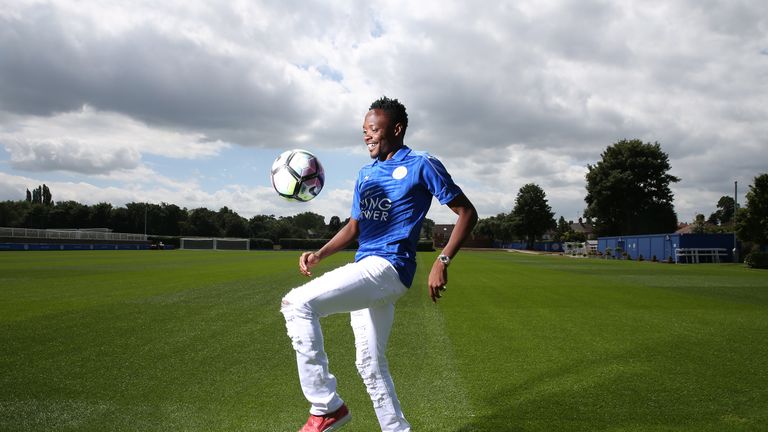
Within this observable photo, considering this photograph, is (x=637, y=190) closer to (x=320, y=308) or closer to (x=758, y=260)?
(x=758, y=260)

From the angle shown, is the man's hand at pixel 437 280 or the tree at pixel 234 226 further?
the tree at pixel 234 226

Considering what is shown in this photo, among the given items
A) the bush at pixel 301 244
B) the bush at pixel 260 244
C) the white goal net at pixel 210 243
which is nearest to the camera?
the white goal net at pixel 210 243

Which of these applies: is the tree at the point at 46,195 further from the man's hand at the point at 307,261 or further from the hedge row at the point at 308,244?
the man's hand at the point at 307,261

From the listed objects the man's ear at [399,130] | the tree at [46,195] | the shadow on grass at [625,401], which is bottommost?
the shadow on grass at [625,401]

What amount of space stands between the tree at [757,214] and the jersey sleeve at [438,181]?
151ft

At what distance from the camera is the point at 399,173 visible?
3.72m

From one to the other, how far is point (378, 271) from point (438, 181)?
739 millimetres

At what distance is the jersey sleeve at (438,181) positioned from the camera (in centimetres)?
361

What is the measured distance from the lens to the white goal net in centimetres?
9075

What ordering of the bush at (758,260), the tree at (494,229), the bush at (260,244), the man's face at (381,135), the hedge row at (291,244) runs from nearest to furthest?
the man's face at (381,135)
the bush at (758,260)
the hedge row at (291,244)
the bush at (260,244)
the tree at (494,229)

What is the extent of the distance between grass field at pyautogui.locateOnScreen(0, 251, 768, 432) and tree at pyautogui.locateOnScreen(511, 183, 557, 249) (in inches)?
3676

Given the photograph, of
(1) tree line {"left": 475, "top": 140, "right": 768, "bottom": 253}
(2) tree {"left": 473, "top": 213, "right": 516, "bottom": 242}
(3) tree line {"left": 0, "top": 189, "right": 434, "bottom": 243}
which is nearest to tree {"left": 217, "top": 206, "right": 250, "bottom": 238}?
(3) tree line {"left": 0, "top": 189, "right": 434, "bottom": 243}

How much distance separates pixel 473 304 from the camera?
520 inches

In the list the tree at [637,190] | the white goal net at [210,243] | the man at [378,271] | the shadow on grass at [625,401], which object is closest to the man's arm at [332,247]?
the man at [378,271]
